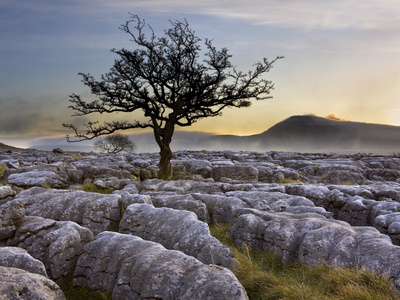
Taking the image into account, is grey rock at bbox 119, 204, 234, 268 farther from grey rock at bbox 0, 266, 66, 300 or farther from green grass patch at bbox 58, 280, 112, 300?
grey rock at bbox 0, 266, 66, 300

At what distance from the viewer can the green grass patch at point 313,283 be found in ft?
20.3

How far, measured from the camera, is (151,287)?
6047mm

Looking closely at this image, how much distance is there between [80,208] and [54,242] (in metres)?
3.77

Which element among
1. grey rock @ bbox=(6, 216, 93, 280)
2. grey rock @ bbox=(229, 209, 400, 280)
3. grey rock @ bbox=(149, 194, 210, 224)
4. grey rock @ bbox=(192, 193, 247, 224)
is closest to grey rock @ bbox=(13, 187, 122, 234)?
grey rock @ bbox=(149, 194, 210, 224)

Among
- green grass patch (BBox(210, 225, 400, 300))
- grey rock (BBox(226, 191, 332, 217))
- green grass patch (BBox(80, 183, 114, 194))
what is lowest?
green grass patch (BBox(80, 183, 114, 194))

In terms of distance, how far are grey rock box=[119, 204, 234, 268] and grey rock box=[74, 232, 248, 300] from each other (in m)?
1.31

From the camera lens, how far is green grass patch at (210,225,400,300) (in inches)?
243

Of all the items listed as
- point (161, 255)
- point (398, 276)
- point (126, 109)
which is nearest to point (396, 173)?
point (126, 109)

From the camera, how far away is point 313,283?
7195mm

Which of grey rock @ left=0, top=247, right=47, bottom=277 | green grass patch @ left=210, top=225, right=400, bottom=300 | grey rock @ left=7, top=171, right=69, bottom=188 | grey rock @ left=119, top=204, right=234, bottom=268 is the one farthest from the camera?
grey rock @ left=7, top=171, right=69, bottom=188

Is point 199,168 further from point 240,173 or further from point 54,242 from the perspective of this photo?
point 54,242

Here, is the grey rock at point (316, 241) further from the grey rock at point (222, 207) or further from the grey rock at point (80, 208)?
the grey rock at point (80, 208)

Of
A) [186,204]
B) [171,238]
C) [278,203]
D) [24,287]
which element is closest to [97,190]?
[186,204]

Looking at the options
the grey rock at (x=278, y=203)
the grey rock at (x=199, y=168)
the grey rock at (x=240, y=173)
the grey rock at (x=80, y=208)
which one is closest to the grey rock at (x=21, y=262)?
the grey rock at (x=80, y=208)
